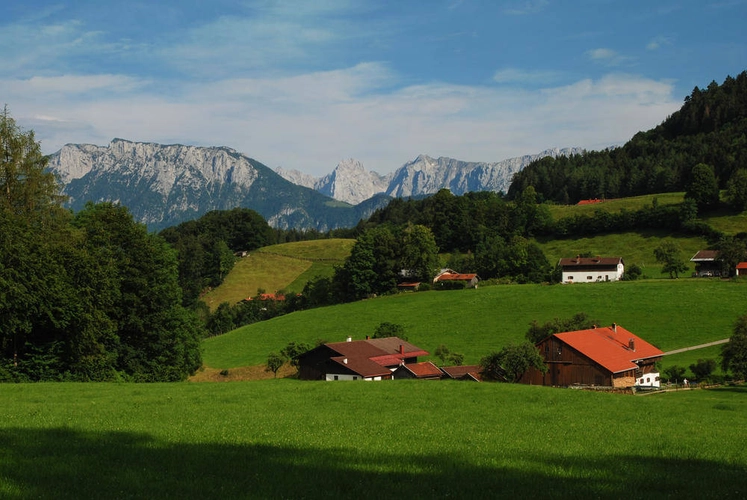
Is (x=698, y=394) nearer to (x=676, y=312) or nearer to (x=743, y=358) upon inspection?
(x=743, y=358)

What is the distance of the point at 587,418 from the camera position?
27172mm

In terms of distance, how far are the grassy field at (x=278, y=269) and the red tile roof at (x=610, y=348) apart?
Result: 87.9 m

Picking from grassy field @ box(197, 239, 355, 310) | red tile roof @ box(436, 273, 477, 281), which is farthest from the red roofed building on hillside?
grassy field @ box(197, 239, 355, 310)

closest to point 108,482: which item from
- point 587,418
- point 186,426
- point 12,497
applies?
point 12,497

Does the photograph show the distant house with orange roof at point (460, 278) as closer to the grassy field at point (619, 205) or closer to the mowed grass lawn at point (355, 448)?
the grassy field at point (619, 205)

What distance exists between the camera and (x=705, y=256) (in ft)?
373

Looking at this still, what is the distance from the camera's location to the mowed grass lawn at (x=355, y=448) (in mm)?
12398

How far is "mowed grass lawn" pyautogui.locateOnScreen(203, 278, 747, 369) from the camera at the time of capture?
257ft

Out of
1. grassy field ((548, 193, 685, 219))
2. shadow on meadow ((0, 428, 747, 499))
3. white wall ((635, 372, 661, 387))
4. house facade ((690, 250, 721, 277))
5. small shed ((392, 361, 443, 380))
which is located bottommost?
white wall ((635, 372, 661, 387))

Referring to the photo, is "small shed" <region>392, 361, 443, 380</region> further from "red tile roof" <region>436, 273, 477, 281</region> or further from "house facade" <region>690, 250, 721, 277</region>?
"house facade" <region>690, 250, 721, 277</region>

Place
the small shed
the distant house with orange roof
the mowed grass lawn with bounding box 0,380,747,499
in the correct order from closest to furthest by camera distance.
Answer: the mowed grass lawn with bounding box 0,380,747,499
the small shed
the distant house with orange roof

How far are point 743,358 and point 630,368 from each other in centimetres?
917

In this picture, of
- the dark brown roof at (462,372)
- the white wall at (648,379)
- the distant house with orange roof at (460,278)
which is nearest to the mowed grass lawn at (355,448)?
the dark brown roof at (462,372)

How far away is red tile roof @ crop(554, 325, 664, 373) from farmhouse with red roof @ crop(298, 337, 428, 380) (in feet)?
52.0
